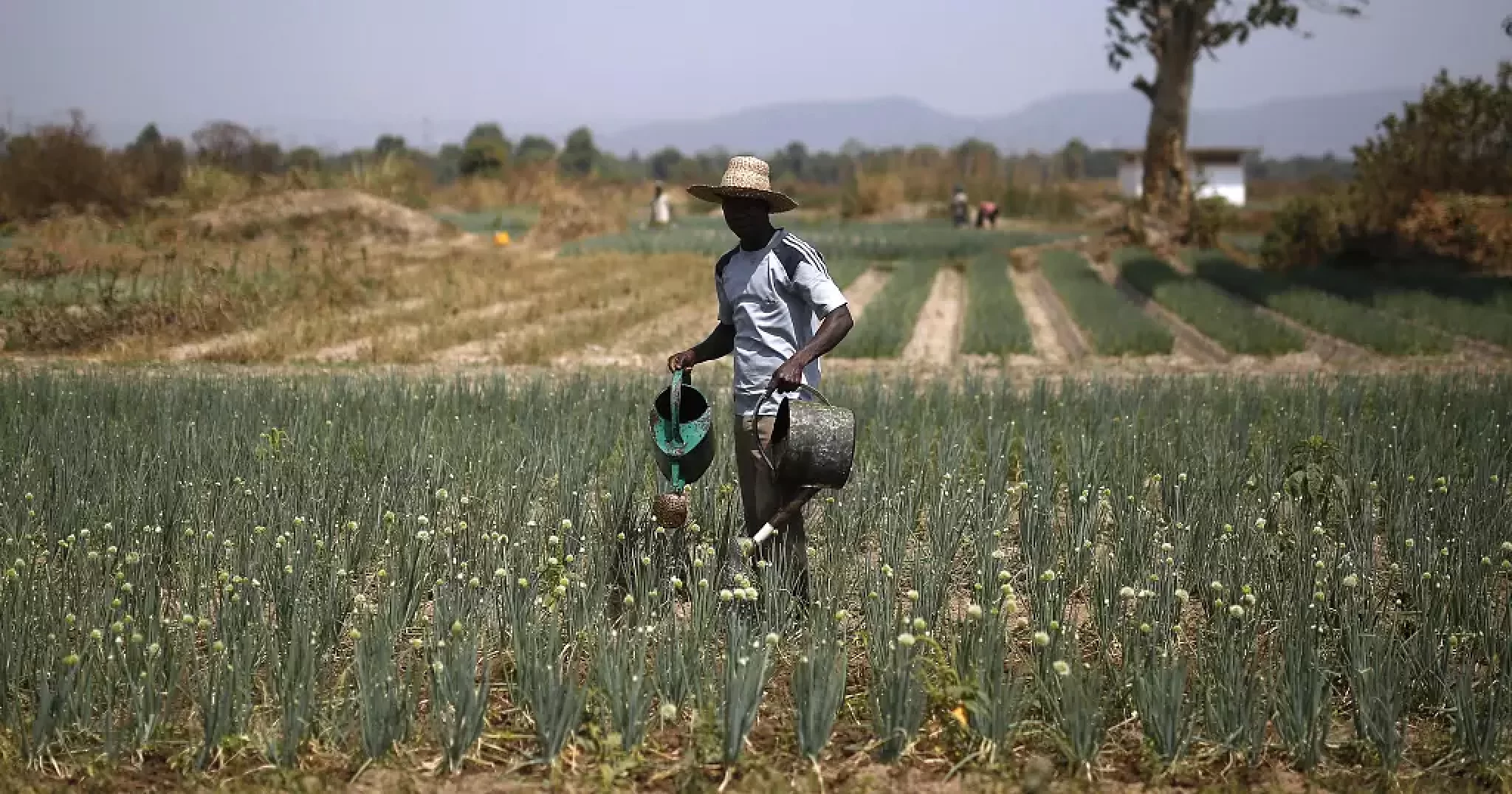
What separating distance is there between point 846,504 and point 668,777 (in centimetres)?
196

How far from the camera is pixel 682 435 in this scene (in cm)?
459

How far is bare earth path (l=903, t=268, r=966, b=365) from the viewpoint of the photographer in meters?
13.4

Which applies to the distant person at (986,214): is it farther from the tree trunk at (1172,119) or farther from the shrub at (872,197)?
the tree trunk at (1172,119)

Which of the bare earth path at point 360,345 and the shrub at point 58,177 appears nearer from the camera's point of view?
the bare earth path at point 360,345

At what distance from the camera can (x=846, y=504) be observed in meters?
5.39

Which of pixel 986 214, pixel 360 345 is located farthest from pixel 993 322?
pixel 986 214

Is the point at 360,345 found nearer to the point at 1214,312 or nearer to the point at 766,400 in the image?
the point at 1214,312

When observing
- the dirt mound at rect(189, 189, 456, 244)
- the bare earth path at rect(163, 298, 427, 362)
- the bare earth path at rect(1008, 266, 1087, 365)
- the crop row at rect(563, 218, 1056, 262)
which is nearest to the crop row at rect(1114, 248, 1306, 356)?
the bare earth path at rect(1008, 266, 1087, 365)

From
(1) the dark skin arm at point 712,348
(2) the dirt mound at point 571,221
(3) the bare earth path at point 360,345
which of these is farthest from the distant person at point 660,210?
(1) the dark skin arm at point 712,348

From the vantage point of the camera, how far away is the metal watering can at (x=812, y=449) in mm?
4289

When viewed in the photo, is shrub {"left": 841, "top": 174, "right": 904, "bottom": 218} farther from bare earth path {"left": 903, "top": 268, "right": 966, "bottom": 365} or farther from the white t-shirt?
the white t-shirt

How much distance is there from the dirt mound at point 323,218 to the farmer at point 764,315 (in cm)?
2204

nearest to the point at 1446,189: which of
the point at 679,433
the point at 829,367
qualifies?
the point at 829,367

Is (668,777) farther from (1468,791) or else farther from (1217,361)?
(1217,361)
